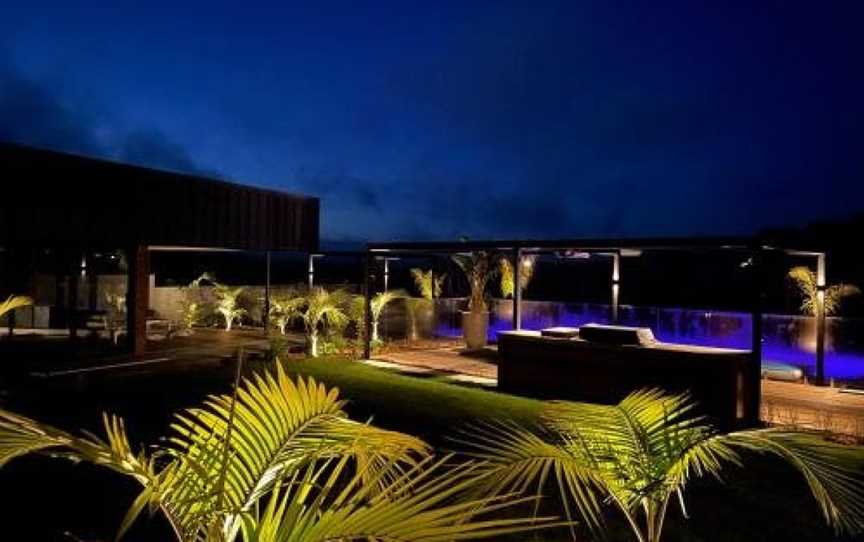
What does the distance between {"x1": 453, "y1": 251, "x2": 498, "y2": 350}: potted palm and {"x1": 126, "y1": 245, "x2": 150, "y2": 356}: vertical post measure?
6.64m

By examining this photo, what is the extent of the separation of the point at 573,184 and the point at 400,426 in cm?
6086

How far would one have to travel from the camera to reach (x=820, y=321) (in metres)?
11.3

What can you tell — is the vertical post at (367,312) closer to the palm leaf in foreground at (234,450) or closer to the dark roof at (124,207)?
the dark roof at (124,207)

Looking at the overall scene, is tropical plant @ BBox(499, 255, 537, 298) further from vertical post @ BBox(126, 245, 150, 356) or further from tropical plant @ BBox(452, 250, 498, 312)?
vertical post @ BBox(126, 245, 150, 356)

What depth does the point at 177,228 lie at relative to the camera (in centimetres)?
1170

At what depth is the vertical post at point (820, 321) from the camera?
36.0 feet

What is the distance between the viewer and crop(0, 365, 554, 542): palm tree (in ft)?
5.04

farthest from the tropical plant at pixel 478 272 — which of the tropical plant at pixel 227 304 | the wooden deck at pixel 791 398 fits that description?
the tropical plant at pixel 227 304

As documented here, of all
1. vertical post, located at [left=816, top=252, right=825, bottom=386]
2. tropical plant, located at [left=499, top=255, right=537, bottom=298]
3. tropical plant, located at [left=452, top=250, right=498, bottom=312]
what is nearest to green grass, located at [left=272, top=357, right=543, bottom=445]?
tropical plant, located at [left=452, top=250, right=498, bottom=312]

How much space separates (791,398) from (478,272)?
23.0 ft

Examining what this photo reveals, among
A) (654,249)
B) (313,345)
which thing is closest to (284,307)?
(313,345)

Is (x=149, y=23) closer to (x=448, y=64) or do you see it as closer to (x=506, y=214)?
(x=448, y=64)

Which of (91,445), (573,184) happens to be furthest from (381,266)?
(573,184)

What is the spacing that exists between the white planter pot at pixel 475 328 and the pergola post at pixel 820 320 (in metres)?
6.50
